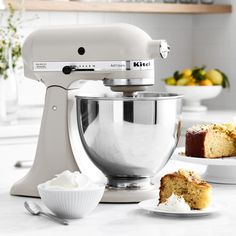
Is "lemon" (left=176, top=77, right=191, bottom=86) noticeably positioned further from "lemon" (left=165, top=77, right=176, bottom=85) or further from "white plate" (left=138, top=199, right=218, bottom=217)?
"white plate" (left=138, top=199, right=218, bottom=217)

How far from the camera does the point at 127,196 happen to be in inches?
68.9

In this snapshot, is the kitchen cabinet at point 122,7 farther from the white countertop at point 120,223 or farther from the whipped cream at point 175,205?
the whipped cream at point 175,205

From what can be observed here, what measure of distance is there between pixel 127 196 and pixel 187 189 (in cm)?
19

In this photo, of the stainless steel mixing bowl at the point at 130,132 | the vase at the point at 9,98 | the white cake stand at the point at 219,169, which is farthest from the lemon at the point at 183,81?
the stainless steel mixing bowl at the point at 130,132

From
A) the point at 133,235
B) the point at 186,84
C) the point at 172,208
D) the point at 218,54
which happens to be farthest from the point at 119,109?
the point at 218,54

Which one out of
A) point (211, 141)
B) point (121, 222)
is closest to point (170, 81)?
point (211, 141)

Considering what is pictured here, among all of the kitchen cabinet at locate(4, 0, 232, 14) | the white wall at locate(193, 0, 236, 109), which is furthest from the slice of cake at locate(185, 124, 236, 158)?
the white wall at locate(193, 0, 236, 109)

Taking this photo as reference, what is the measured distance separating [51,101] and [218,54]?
2.94 metres

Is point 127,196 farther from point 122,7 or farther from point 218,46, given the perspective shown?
point 218,46

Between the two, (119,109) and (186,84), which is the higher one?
(119,109)

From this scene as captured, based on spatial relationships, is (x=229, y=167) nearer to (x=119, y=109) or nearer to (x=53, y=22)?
(x=119, y=109)

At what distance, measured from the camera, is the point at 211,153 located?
2105 mm

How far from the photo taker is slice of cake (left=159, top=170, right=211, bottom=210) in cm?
160

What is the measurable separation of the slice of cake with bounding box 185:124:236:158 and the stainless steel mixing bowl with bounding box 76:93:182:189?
287mm
